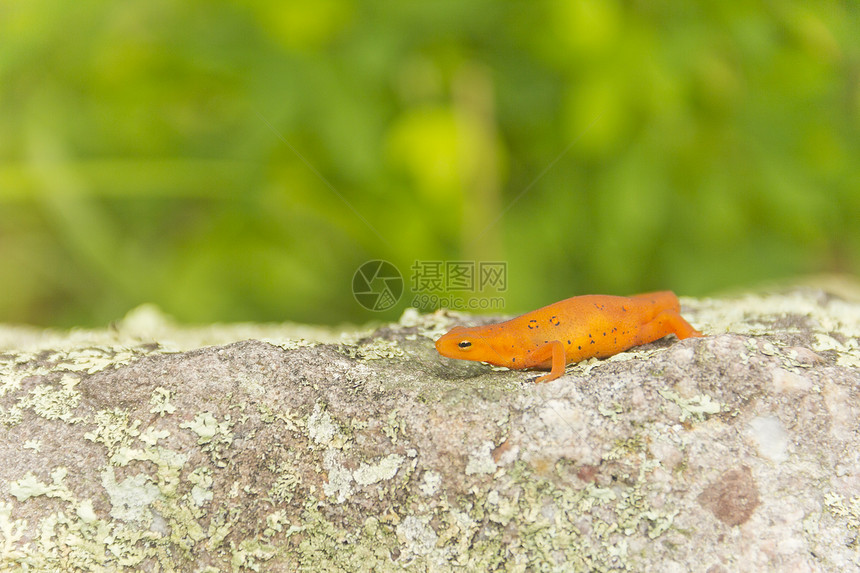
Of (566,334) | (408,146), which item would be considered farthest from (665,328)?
(408,146)

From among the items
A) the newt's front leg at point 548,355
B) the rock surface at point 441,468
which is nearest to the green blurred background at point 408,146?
the newt's front leg at point 548,355

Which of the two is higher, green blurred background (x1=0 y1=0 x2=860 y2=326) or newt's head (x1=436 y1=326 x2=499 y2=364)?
green blurred background (x1=0 y1=0 x2=860 y2=326)

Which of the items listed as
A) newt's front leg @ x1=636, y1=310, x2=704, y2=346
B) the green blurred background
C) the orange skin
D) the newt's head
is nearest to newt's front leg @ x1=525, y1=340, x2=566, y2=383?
the orange skin

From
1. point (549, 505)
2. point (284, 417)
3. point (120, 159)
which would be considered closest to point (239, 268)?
point (120, 159)

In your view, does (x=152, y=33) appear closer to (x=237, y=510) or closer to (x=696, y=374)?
(x=237, y=510)

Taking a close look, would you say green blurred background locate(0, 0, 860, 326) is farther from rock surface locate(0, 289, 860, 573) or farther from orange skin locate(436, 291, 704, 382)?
rock surface locate(0, 289, 860, 573)

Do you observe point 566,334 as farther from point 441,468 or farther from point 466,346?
point 441,468
